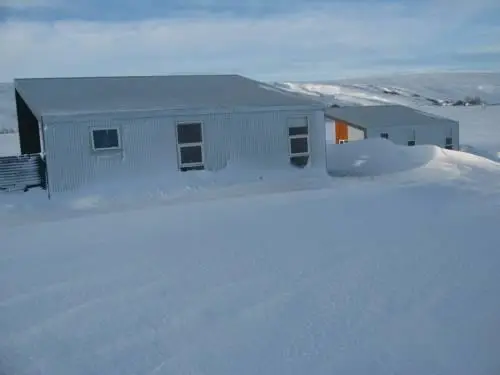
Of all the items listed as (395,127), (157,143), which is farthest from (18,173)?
(395,127)

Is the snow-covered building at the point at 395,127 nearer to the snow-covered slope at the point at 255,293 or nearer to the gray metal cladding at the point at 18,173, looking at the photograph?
the gray metal cladding at the point at 18,173

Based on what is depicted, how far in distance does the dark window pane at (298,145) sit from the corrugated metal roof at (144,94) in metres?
1.09

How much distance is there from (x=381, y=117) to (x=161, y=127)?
23.0m

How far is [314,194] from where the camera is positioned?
1348cm

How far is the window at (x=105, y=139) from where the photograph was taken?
14.7 m

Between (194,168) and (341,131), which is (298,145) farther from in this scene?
(341,131)

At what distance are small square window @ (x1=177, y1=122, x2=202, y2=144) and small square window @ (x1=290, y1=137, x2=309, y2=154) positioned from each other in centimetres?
300

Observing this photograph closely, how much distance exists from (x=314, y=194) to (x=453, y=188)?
3.73 meters

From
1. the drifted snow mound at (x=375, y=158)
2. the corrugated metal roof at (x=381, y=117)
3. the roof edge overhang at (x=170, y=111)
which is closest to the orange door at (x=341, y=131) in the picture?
the corrugated metal roof at (x=381, y=117)

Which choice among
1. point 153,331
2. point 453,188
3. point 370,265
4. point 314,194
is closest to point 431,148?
point 453,188

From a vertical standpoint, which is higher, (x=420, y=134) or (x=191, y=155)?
(x=191, y=155)

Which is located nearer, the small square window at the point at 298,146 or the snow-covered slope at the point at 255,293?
the snow-covered slope at the point at 255,293

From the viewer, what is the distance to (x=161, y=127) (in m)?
15.4

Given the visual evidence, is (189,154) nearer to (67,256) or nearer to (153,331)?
(67,256)
